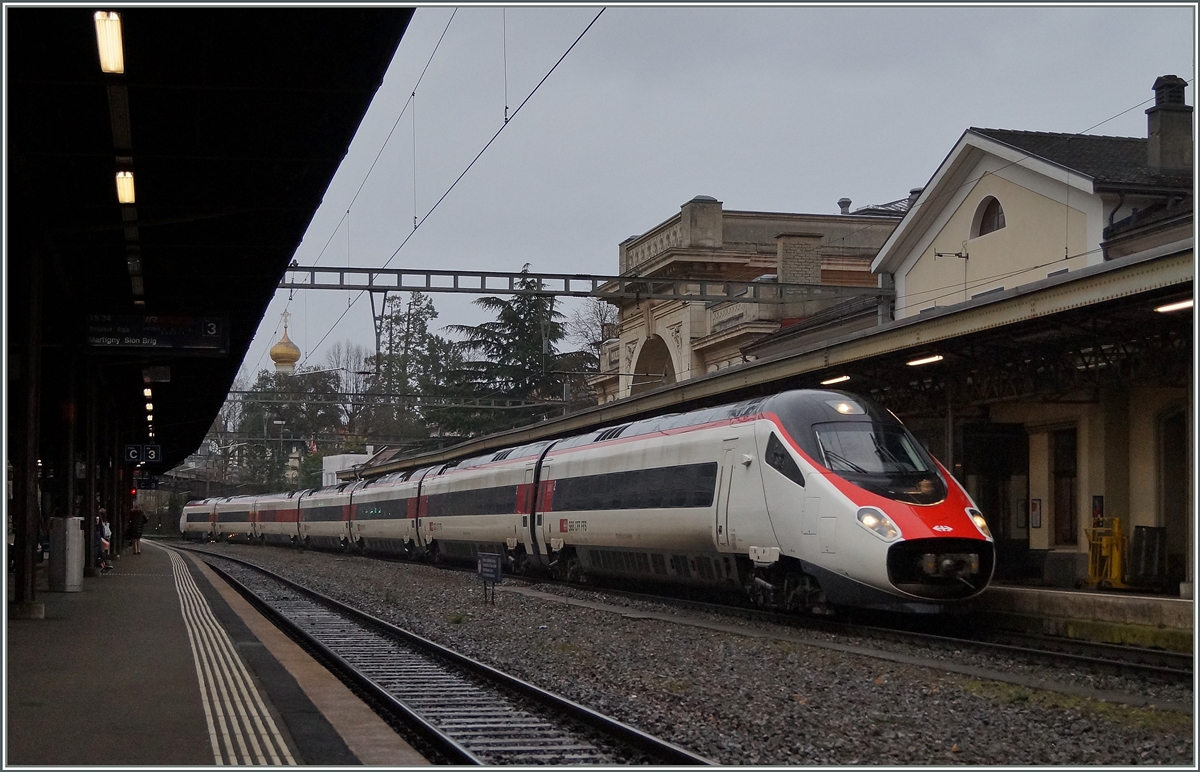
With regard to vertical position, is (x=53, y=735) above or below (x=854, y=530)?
below

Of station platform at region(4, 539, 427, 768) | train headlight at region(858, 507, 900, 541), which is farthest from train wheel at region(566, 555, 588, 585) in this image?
train headlight at region(858, 507, 900, 541)

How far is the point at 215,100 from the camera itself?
12.6 metres

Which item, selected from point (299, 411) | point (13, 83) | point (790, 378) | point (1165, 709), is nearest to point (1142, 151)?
point (790, 378)

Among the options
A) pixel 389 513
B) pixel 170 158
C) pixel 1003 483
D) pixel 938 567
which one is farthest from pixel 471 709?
pixel 389 513

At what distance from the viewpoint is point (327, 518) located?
50125 millimetres

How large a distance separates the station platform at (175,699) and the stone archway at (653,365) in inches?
1152

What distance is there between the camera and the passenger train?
14.4m

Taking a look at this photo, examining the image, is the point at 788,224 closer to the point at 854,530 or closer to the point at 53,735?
the point at 854,530

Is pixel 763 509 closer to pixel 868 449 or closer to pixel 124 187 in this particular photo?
pixel 868 449

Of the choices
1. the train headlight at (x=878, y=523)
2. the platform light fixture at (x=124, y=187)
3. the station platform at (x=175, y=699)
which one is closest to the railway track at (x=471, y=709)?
the station platform at (x=175, y=699)

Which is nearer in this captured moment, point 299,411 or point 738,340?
point 738,340

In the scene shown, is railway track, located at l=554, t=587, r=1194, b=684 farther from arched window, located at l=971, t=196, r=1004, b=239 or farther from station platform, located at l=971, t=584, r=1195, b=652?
arched window, located at l=971, t=196, r=1004, b=239

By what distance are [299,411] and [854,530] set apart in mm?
93548

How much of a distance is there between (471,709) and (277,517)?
51.2 metres
